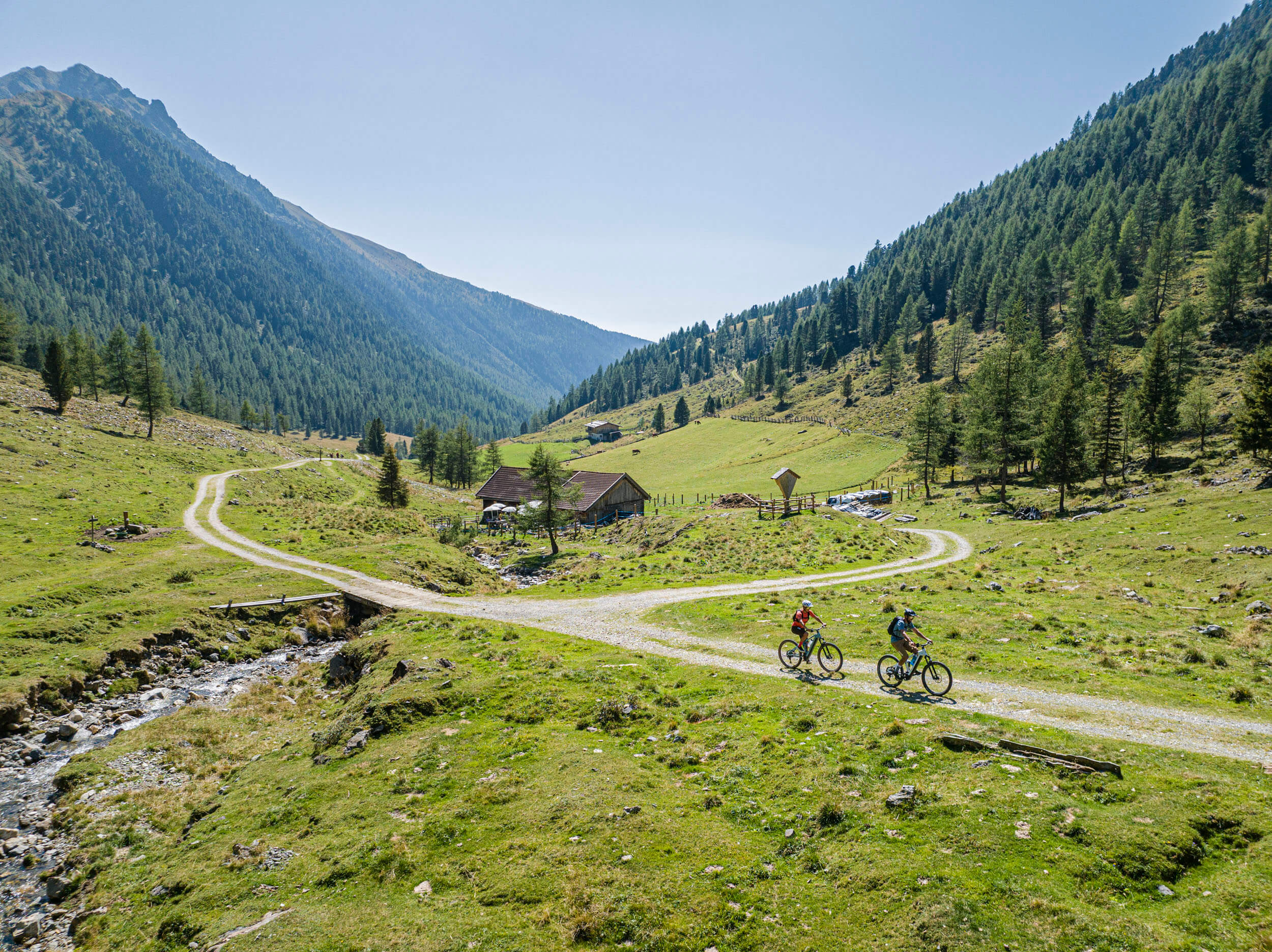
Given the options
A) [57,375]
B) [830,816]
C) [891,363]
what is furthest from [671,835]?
[891,363]

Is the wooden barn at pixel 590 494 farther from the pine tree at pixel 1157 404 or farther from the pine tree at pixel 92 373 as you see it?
the pine tree at pixel 92 373

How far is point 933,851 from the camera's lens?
10.1 meters

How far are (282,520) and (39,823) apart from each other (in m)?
47.4

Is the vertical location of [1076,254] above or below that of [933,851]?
above

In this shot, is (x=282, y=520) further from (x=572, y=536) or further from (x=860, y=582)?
(x=860, y=582)

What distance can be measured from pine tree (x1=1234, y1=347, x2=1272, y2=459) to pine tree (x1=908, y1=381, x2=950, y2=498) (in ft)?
93.9

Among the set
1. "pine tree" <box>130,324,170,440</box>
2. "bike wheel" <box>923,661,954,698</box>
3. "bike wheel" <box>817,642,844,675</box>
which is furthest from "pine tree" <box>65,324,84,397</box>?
"bike wheel" <box>923,661,954,698</box>

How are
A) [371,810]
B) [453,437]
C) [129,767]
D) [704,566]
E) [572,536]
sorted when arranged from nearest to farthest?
[371,810]
[129,767]
[704,566]
[572,536]
[453,437]

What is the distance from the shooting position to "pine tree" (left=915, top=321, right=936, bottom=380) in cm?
13775

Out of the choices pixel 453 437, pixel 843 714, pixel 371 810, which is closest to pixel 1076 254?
pixel 453 437

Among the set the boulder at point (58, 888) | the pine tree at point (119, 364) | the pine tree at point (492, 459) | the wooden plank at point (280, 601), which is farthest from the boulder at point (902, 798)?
the pine tree at point (492, 459)

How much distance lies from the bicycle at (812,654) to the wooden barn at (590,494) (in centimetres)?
5293

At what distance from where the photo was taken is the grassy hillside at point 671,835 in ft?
29.3

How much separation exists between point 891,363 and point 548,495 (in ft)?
378
